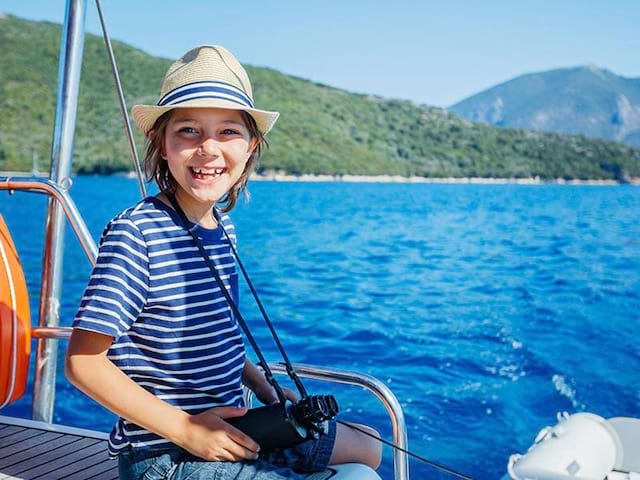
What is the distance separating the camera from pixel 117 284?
1.21m

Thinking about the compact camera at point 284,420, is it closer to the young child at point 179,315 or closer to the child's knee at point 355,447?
the young child at point 179,315

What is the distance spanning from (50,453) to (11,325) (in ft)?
1.40

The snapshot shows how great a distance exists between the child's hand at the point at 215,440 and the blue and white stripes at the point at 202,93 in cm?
59

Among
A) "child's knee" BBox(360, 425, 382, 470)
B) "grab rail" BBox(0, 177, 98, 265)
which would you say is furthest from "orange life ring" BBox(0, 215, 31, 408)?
"child's knee" BBox(360, 425, 382, 470)

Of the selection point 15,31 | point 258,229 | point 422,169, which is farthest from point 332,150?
point 258,229

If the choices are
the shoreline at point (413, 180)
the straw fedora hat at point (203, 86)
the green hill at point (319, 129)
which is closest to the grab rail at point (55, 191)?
the straw fedora hat at point (203, 86)

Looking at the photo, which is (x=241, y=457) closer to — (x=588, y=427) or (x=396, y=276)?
(x=588, y=427)

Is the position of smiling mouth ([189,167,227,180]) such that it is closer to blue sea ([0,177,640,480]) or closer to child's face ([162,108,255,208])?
child's face ([162,108,255,208])

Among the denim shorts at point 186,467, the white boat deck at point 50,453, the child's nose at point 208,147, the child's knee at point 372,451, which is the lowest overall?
the white boat deck at point 50,453

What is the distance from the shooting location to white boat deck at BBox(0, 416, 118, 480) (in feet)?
6.79

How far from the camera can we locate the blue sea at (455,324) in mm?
5884

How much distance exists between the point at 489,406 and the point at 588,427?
4987 millimetres

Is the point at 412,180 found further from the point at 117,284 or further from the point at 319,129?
the point at 117,284

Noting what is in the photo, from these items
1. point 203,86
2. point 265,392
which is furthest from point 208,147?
point 265,392
